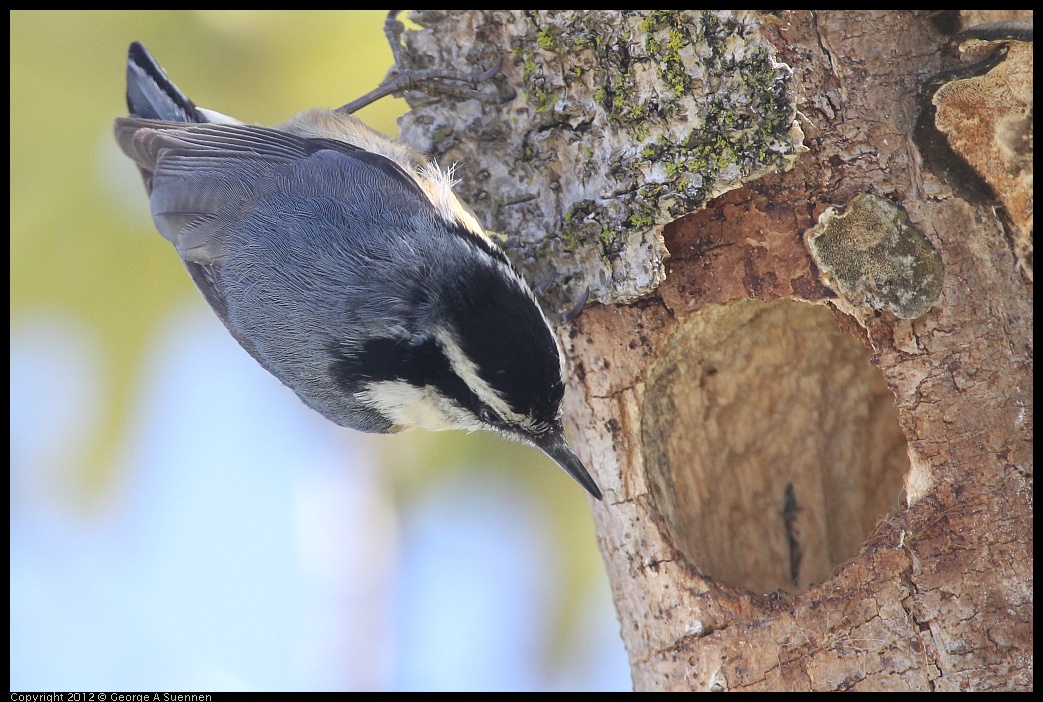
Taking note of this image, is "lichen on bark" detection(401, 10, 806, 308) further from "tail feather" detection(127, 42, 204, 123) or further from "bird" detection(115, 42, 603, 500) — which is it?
"tail feather" detection(127, 42, 204, 123)

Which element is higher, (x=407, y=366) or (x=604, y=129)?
(x=604, y=129)

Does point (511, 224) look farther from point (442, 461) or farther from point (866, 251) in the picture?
point (442, 461)

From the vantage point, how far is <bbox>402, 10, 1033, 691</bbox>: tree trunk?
5.51ft

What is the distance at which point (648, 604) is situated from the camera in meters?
1.95

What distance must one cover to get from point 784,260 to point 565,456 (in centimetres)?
63

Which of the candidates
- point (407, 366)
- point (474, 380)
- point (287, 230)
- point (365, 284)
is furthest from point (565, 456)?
point (287, 230)

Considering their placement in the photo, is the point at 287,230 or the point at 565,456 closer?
the point at 565,456

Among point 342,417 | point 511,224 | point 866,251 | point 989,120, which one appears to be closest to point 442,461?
point 342,417

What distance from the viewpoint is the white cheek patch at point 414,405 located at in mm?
1991

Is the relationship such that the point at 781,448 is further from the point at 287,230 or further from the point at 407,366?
the point at 287,230

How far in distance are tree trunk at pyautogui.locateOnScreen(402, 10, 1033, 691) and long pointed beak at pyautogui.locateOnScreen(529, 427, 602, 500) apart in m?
0.05

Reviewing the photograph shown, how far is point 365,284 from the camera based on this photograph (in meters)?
1.98

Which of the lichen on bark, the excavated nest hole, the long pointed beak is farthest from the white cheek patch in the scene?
the excavated nest hole

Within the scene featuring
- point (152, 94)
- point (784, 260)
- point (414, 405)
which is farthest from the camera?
point (152, 94)
